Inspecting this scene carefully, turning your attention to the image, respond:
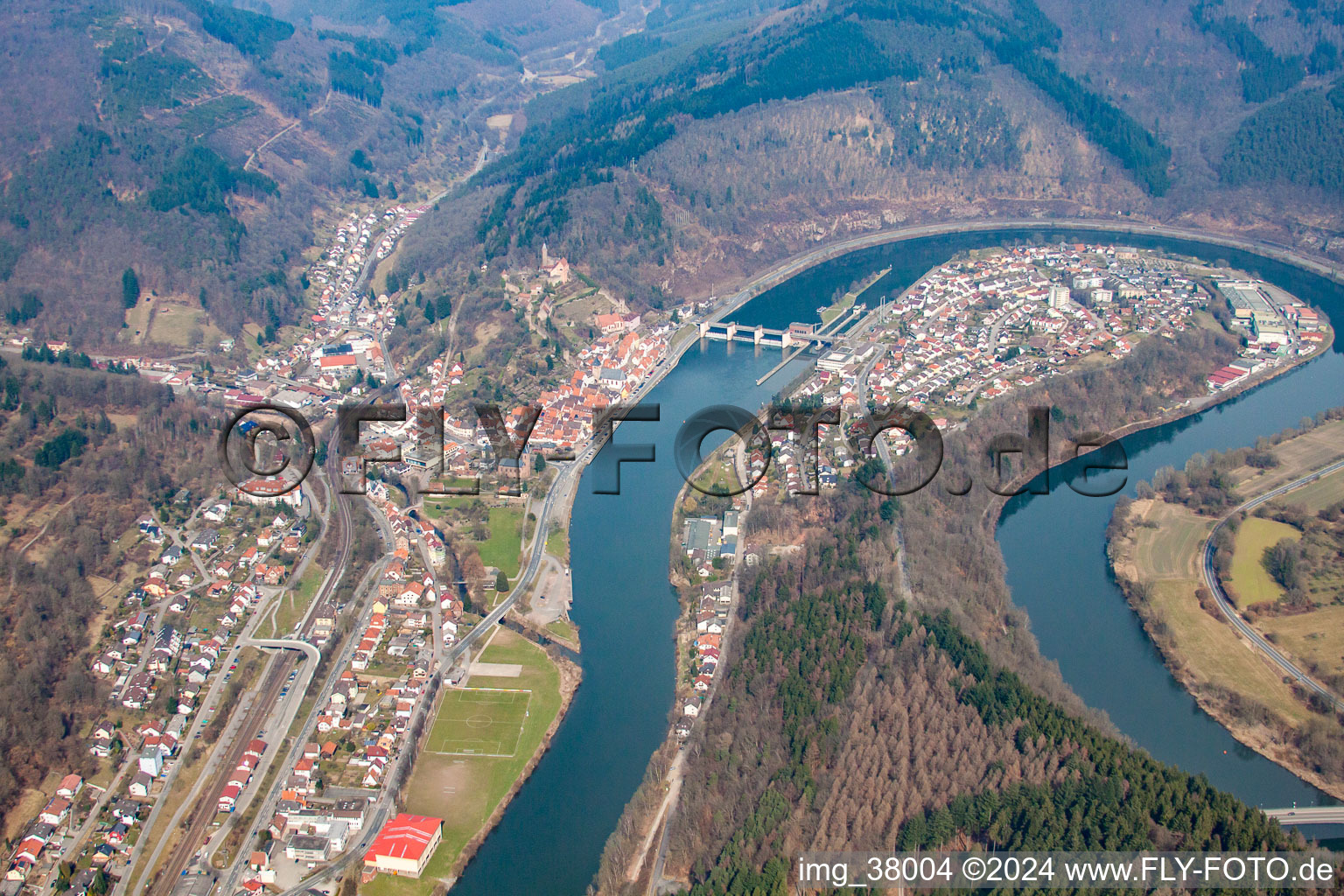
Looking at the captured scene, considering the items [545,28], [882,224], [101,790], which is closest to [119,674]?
[101,790]

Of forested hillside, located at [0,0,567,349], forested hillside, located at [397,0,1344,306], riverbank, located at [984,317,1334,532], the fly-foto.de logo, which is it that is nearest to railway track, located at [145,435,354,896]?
the fly-foto.de logo

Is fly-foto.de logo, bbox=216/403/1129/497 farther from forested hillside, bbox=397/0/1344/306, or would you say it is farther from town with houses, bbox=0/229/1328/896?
forested hillside, bbox=397/0/1344/306

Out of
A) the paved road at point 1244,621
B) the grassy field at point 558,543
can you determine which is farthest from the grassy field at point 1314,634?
the grassy field at point 558,543

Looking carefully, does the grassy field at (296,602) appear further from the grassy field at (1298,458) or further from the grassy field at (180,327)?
the grassy field at (1298,458)

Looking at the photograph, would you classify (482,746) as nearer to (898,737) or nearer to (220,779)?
(220,779)

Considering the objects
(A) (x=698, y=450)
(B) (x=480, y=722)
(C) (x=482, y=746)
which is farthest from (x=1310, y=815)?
(A) (x=698, y=450)

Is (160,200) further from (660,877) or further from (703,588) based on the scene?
(660,877)
